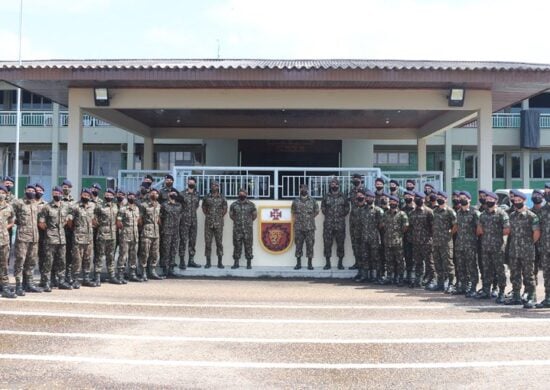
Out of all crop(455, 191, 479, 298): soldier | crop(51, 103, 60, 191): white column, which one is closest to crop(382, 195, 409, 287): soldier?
crop(455, 191, 479, 298): soldier

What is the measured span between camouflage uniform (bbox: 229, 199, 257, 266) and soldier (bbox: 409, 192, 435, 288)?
287 cm

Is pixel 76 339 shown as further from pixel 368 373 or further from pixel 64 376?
pixel 368 373

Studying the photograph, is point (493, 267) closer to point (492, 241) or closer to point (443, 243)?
point (492, 241)

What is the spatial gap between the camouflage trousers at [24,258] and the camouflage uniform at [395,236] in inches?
218

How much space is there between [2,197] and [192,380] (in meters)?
5.00

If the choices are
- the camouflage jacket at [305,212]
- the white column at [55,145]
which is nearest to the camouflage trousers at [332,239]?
the camouflage jacket at [305,212]

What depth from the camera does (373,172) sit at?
10.6m

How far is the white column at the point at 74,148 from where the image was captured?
37.0 feet

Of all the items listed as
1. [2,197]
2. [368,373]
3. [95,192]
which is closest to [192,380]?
[368,373]

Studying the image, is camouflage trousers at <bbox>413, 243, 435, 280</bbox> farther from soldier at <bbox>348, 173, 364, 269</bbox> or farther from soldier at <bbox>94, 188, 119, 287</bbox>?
soldier at <bbox>94, 188, 119, 287</bbox>

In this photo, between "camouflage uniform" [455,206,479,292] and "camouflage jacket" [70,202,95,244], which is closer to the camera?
"camouflage uniform" [455,206,479,292]

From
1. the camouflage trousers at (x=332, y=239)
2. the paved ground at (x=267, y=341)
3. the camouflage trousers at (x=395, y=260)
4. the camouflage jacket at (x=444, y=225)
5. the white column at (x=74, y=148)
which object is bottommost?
the paved ground at (x=267, y=341)

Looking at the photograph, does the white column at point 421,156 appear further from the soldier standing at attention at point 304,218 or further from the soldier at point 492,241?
the soldier at point 492,241

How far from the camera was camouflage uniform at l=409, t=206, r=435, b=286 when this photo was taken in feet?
29.0
